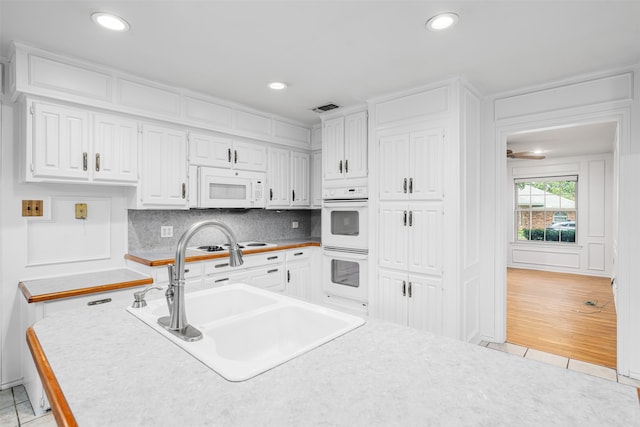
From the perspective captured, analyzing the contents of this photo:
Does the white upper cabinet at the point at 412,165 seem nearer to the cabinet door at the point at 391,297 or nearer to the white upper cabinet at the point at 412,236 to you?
the white upper cabinet at the point at 412,236

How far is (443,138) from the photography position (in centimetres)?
291

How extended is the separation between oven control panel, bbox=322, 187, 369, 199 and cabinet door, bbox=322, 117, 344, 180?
142 millimetres

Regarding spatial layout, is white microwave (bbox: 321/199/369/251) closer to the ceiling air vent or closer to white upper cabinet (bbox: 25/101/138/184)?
the ceiling air vent

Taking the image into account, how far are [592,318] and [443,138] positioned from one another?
3.13 m

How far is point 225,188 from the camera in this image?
3.52 meters

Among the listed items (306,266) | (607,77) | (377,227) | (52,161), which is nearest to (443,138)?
(377,227)

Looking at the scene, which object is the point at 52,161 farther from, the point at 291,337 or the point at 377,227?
the point at 377,227

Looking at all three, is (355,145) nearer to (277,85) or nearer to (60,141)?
(277,85)

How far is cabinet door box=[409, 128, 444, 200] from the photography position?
293 centimetres

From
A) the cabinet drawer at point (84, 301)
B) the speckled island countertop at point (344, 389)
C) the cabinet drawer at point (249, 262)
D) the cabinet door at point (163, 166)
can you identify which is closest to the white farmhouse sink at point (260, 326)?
the speckled island countertop at point (344, 389)

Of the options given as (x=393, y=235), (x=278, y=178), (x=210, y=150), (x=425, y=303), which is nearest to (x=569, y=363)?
(x=425, y=303)

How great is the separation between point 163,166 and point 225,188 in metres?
0.65

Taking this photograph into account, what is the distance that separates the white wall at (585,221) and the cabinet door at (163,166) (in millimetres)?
6006

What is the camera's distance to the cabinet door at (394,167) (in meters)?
3.15
